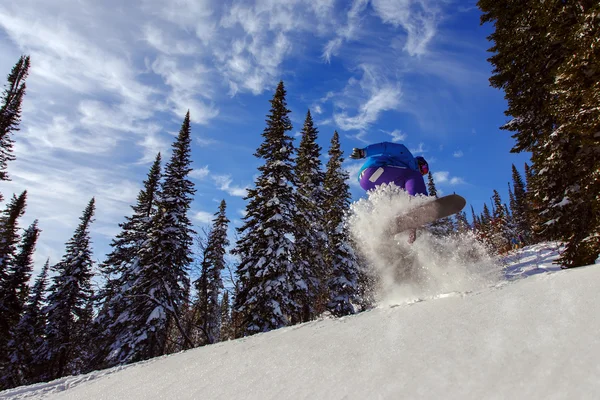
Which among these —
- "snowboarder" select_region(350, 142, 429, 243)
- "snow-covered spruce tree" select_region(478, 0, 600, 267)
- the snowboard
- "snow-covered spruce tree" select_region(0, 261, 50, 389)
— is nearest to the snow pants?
"snowboarder" select_region(350, 142, 429, 243)

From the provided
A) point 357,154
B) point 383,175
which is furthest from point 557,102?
point 357,154

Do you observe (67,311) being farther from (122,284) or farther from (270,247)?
(270,247)

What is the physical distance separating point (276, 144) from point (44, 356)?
2434cm

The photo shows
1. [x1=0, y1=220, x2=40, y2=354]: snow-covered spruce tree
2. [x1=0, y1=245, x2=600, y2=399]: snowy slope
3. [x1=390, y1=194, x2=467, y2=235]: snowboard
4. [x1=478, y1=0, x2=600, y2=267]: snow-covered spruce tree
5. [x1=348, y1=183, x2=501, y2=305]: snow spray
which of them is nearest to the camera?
[x1=0, y1=245, x2=600, y2=399]: snowy slope

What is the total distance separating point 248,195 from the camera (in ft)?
56.5

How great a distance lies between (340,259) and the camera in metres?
18.2

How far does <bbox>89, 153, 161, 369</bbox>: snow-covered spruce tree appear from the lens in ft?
60.5

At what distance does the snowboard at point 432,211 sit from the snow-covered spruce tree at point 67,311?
80.9 feet

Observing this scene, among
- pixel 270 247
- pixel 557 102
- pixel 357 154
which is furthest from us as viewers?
pixel 270 247

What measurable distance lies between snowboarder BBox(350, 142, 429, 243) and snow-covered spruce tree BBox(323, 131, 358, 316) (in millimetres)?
8716

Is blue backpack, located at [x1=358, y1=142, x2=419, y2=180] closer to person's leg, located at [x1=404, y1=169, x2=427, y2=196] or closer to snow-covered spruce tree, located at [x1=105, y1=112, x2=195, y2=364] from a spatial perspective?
person's leg, located at [x1=404, y1=169, x2=427, y2=196]

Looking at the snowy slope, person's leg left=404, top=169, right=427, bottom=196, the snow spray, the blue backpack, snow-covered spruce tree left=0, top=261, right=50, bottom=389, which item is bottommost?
snow-covered spruce tree left=0, top=261, right=50, bottom=389

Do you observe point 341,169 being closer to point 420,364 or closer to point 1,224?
point 420,364

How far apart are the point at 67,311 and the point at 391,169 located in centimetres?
2795
